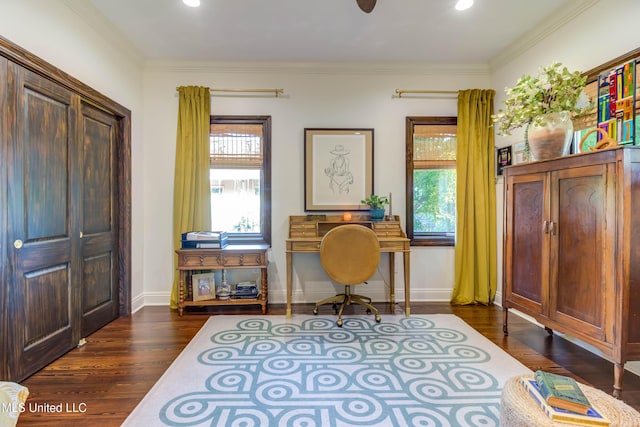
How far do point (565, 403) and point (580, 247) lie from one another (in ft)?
4.04

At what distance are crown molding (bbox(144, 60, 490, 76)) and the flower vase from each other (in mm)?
1741

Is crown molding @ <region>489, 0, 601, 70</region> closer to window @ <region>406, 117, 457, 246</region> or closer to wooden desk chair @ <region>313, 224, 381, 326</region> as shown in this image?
window @ <region>406, 117, 457, 246</region>

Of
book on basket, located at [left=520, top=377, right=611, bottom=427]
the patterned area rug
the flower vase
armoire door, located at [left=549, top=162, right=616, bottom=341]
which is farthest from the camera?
the flower vase

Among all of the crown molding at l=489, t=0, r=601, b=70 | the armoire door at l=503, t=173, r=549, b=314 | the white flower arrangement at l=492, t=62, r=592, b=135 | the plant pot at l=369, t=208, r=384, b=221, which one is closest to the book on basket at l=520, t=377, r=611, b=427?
the armoire door at l=503, t=173, r=549, b=314

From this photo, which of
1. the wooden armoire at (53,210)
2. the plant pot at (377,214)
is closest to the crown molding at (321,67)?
the wooden armoire at (53,210)

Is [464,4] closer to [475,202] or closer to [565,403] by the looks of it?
[475,202]

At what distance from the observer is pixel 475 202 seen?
364 centimetres

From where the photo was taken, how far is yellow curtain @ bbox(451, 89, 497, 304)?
11.9 ft

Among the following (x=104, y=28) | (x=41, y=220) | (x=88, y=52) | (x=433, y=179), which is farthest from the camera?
(x=433, y=179)

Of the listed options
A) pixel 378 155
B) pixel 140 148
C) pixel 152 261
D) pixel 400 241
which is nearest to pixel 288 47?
pixel 378 155

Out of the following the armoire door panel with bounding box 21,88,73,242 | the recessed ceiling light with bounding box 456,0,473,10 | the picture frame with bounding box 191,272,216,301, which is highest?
the recessed ceiling light with bounding box 456,0,473,10

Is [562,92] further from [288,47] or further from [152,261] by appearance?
[152,261]

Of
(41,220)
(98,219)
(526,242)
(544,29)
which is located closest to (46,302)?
(41,220)

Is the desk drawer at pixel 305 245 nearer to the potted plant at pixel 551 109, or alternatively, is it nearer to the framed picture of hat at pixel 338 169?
the framed picture of hat at pixel 338 169
